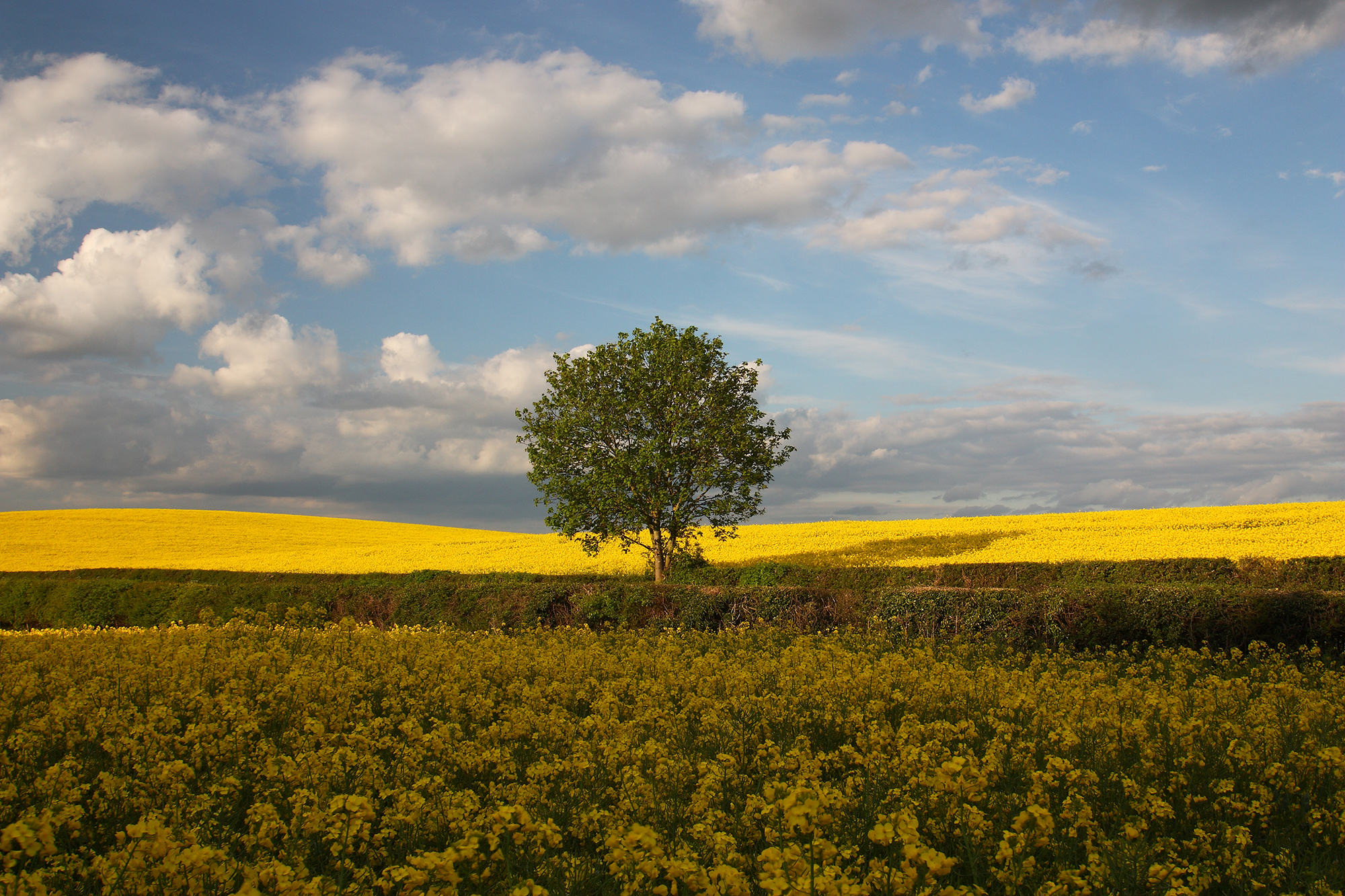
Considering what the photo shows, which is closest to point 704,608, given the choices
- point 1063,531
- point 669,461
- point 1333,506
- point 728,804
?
point 669,461

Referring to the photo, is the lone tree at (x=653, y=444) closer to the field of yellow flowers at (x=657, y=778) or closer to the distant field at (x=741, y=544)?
the distant field at (x=741, y=544)

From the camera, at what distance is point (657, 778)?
4973mm

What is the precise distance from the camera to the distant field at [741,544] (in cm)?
2502

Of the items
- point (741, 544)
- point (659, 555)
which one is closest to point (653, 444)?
point (659, 555)

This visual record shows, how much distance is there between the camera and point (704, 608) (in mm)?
15680

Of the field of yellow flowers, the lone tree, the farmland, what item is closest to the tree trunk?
the lone tree

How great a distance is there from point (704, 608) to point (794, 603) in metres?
1.83

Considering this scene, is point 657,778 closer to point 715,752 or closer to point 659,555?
point 715,752

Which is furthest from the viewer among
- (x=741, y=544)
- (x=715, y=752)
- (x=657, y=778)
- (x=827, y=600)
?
(x=741, y=544)

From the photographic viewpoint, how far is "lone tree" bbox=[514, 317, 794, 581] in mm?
22656

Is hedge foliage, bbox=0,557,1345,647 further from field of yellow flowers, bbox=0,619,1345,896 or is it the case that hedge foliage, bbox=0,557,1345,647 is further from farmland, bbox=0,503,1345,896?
field of yellow flowers, bbox=0,619,1345,896

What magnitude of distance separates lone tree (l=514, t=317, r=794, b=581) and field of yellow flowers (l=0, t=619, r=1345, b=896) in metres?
13.2

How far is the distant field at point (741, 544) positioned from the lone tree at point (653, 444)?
9.00ft

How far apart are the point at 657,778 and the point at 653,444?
57.0 ft
